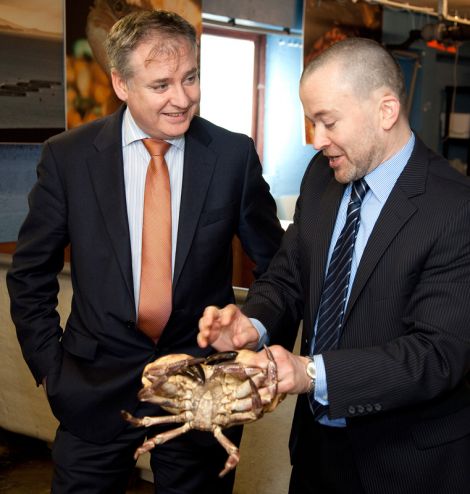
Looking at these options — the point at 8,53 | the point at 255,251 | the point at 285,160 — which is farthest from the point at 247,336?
the point at 285,160

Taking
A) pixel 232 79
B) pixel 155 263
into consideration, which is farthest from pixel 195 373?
pixel 232 79

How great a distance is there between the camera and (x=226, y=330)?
6.98 ft

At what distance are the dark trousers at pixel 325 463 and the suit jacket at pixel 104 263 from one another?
48 centimetres

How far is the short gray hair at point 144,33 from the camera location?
2.47 metres

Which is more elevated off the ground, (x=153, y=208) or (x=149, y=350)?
(x=153, y=208)

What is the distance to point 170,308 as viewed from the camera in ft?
8.33

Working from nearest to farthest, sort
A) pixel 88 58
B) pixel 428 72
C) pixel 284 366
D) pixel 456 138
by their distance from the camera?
pixel 284 366 < pixel 88 58 < pixel 428 72 < pixel 456 138

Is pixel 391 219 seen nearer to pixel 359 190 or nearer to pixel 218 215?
pixel 359 190

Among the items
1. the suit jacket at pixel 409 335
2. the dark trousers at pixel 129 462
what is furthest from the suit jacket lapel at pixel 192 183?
the dark trousers at pixel 129 462

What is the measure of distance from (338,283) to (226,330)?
1.05 feet

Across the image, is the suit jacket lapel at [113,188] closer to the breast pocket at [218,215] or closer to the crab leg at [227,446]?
the breast pocket at [218,215]

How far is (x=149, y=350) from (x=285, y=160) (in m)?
6.03

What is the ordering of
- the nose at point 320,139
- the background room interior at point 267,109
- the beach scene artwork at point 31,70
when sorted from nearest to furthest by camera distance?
the nose at point 320,139 → the background room interior at point 267,109 → the beach scene artwork at point 31,70

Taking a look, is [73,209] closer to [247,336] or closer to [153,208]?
[153,208]
